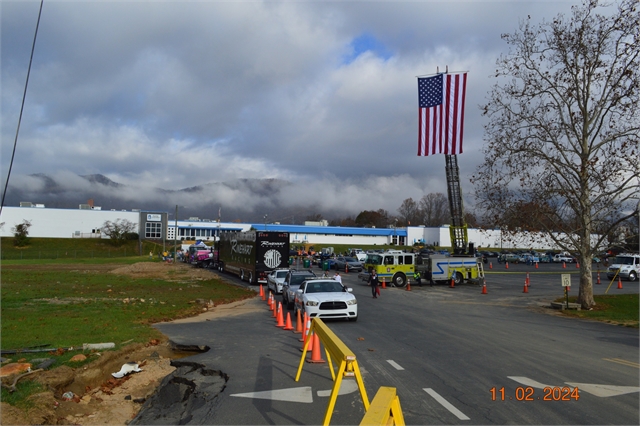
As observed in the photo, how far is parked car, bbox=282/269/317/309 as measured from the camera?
21250 millimetres

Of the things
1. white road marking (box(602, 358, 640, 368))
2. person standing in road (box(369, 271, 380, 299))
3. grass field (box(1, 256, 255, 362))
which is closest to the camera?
white road marking (box(602, 358, 640, 368))

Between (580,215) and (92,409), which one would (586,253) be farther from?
(92,409)

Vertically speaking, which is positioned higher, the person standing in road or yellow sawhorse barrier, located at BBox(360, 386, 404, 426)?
yellow sawhorse barrier, located at BBox(360, 386, 404, 426)

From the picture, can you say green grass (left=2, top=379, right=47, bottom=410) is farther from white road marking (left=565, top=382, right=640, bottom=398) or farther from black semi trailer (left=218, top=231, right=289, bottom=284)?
black semi trailer (left=218, top=231, right=289, bottom=284)

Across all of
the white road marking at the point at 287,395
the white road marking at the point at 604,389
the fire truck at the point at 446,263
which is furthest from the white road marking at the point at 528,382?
the fire truck at the point at 446,263

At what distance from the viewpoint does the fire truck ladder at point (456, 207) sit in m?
37.1

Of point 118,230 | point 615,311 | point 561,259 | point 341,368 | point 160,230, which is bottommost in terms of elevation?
point 615,311

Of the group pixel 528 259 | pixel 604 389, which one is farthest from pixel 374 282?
pixel 528 259

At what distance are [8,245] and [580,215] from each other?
302 feet

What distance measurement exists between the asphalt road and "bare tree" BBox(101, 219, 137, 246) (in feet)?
279

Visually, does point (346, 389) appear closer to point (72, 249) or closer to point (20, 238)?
point (72, 249)

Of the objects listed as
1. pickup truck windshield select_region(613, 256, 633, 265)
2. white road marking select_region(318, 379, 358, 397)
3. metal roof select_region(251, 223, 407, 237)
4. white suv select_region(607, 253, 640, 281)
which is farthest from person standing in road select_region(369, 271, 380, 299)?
metal roof select_region(251, 223, 407, 237)

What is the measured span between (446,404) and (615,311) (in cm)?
1816

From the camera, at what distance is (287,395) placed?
7.99 metres
